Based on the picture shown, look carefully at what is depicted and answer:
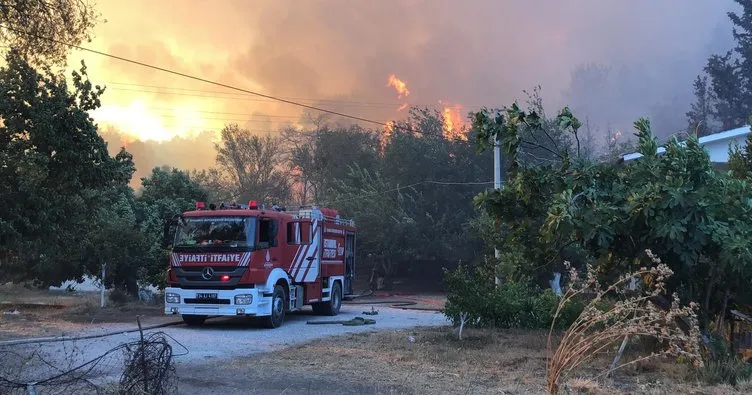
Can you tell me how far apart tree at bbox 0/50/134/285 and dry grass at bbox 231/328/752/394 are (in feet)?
21.7

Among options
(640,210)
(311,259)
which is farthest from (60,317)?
(640,210)

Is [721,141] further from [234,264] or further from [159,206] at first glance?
[159,206]

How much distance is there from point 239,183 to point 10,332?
38621mm

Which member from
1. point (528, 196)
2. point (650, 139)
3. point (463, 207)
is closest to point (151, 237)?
point (528, 196)

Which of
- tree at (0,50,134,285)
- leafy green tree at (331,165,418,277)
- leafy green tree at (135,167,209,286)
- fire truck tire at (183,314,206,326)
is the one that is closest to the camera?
tree at (0,50,134,285)

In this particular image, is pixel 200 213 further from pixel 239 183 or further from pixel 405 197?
pixel 239 183

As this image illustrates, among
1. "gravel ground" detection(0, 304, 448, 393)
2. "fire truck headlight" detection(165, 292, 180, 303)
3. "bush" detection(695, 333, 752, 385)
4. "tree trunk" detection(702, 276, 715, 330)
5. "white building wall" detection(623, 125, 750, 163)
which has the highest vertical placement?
"white building wall" detection(623, 125, 750, 163)

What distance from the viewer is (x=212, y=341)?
507 inches

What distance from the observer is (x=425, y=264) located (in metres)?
39.3

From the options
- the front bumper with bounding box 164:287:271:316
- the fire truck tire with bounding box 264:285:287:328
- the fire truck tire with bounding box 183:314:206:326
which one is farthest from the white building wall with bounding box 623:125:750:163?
the fire truck tire with bounding box 183:314:206:326

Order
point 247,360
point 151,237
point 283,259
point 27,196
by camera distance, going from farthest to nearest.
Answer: point 151,237, point 283,259, point 27,196, point 247,360

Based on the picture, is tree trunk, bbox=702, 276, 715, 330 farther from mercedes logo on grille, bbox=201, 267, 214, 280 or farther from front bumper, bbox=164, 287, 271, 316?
mercedes logo on grille, bbox=201, 267, 214, 280

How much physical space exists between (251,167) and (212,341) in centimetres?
4011

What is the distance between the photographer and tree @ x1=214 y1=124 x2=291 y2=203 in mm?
51188
